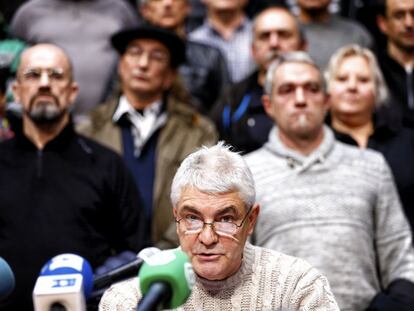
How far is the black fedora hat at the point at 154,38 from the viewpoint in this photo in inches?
277

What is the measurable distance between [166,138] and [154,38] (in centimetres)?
73

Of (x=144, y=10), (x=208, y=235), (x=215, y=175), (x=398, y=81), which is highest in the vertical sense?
(x=144, y=10)

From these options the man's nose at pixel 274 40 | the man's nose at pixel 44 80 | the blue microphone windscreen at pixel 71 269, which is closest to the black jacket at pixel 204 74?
the man's nose at pixel 274 40

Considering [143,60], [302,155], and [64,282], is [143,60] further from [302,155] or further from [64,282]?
[64,282]

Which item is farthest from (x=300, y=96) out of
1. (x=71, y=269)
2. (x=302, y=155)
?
(x=71, y=269)

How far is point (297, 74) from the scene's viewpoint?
598 centimetres

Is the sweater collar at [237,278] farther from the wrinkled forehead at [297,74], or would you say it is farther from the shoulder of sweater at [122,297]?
the wrinkled forehead at [297,74]

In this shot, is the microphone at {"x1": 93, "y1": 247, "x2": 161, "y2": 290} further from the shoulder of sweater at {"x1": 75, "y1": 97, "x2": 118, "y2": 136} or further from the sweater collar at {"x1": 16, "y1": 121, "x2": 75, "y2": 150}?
the shoulder of sweater at {"x1": 75, "y1": 97, "x2": 118, "y2": 136}

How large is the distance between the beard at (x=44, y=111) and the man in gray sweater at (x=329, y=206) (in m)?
1.09

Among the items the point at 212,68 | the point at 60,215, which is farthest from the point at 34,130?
the point at 212,68

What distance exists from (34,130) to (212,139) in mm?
1281

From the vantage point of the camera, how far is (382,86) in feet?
22.6

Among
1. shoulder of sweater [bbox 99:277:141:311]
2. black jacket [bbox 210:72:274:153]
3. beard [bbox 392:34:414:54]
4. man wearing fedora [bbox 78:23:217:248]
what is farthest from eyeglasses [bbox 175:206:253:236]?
beard [bbox 392:34:414:54]

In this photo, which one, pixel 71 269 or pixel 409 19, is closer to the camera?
pixel 71 269
